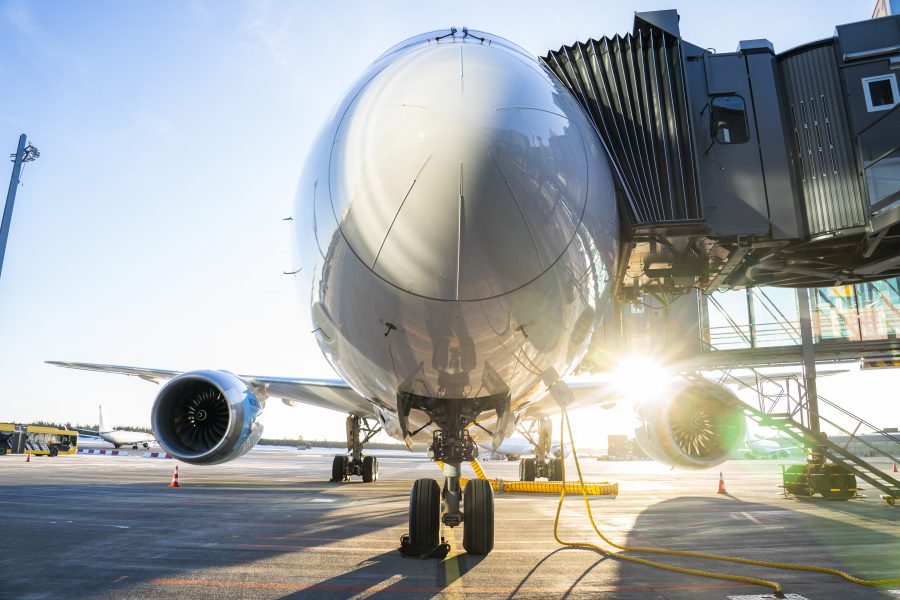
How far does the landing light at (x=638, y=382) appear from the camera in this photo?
343 inches

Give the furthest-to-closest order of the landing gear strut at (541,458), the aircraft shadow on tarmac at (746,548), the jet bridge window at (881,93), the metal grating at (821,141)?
the landing gear strut at (541,458)
the jet bridge window at (881,93)
the metal grating at (821,141)
the aircraft shadow on tarmac at (746,548)

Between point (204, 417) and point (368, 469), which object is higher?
point (204, 417)

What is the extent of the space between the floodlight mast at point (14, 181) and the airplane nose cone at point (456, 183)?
86.4ft

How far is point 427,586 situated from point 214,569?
6.00 feet

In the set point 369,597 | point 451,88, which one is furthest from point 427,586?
point 451,88

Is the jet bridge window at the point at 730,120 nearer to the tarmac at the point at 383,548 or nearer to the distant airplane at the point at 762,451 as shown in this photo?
the tarmac at the point at 383,548

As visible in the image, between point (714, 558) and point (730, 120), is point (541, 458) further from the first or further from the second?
point (730, 120)

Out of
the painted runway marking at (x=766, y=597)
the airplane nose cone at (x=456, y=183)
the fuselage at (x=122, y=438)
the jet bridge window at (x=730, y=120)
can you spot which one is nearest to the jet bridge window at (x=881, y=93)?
the jet bridge window at (x=730, y=120)

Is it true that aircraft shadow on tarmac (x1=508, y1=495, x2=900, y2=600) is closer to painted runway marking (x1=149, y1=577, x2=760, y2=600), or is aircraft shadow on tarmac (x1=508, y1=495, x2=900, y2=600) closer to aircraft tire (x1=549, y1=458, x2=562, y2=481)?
painted runway marking (x1=149, y1=577, x2=760, y2=600)

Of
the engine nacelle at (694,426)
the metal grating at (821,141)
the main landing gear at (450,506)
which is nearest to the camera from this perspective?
the main landing gear at (450,506)

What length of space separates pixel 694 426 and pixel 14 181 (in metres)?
29.0

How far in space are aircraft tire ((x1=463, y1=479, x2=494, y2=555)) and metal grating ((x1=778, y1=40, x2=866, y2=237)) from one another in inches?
190

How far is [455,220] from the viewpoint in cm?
322

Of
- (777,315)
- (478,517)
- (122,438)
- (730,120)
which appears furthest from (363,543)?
(122,438)
